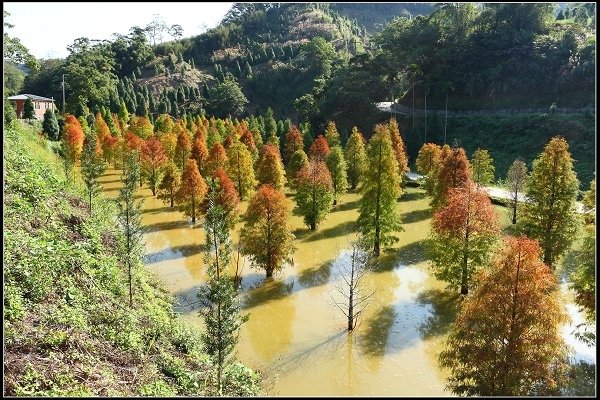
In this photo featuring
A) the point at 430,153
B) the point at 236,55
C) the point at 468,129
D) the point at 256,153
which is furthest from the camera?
the point at 236,55

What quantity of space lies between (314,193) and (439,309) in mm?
13728

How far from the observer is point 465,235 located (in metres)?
23.4

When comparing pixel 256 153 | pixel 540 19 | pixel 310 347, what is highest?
pixel 540 19

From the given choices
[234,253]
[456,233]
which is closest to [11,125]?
[234,253]

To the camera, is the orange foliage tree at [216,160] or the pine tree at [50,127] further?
the pine tree at [50,127]

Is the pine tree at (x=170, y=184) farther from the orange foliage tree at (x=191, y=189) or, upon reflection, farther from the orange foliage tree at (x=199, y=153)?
the orange foliage tree at (x=199, y=153)

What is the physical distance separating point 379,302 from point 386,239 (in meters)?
6.28

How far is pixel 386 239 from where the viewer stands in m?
30.1

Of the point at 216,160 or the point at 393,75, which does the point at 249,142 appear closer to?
the point at 216,160

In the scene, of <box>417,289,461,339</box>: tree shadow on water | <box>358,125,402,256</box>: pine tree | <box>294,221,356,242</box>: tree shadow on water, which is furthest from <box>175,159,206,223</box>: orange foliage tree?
<box>417,289,461,339</box>: tree shadow on water

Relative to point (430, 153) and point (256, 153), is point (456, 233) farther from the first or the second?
point (256, 153)

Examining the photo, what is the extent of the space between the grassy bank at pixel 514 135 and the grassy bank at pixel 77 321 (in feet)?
137

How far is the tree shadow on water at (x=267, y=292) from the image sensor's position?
972 inches

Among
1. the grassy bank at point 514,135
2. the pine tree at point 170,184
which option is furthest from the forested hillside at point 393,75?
the pine tree at point 170,184
